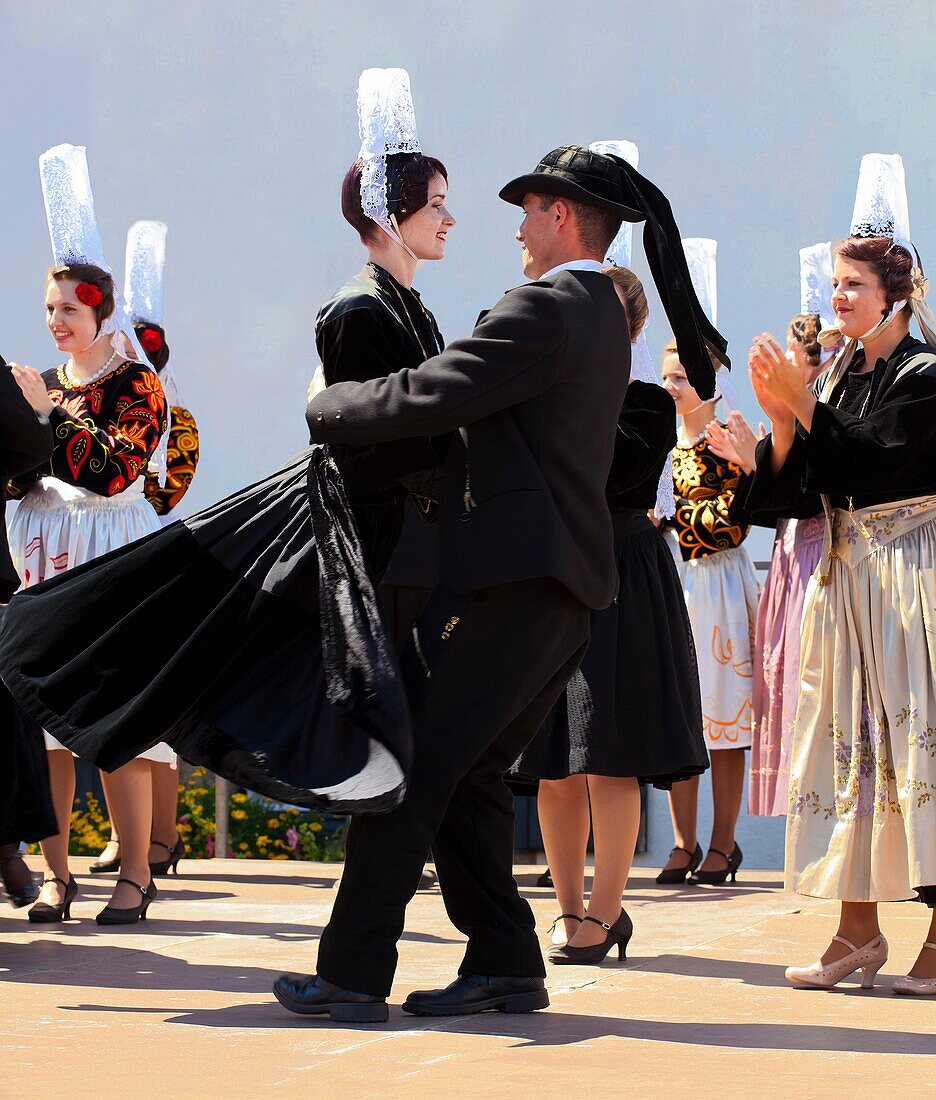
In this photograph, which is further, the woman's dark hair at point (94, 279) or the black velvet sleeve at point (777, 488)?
the woman's dark hair at point (94, 279)

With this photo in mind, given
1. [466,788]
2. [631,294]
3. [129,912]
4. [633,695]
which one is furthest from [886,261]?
[129,912]

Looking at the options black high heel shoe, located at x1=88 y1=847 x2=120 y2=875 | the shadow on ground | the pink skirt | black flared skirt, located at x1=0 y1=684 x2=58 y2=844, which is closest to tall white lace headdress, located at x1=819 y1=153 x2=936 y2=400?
the shadow on ground

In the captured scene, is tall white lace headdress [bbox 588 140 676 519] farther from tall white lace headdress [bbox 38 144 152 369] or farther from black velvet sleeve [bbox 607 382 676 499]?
tall white lace headdress [bbox 38 144 152 369]

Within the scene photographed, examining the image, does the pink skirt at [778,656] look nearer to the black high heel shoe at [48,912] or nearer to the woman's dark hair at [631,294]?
the woman's dark hair at [631,294]

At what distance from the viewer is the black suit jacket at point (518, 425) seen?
3334 millimetres

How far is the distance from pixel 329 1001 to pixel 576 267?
1.51m

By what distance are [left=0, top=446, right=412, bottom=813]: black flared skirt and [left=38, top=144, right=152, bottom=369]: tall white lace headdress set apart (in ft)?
7.06

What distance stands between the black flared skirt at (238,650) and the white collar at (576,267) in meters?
0.59

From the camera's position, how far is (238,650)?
3471 millimetres

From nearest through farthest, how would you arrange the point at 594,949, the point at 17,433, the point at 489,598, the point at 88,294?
the point at 489,598, the point at 594,949, the point at 17,433, the point at 88,294

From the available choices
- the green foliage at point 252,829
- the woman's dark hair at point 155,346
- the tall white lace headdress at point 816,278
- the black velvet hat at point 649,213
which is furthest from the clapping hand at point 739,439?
the green foliage at point 252,829

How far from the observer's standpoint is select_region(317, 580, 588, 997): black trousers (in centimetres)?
334

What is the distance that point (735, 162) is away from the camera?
8602 millimetres

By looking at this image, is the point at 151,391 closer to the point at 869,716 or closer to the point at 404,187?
the point at 404,187
